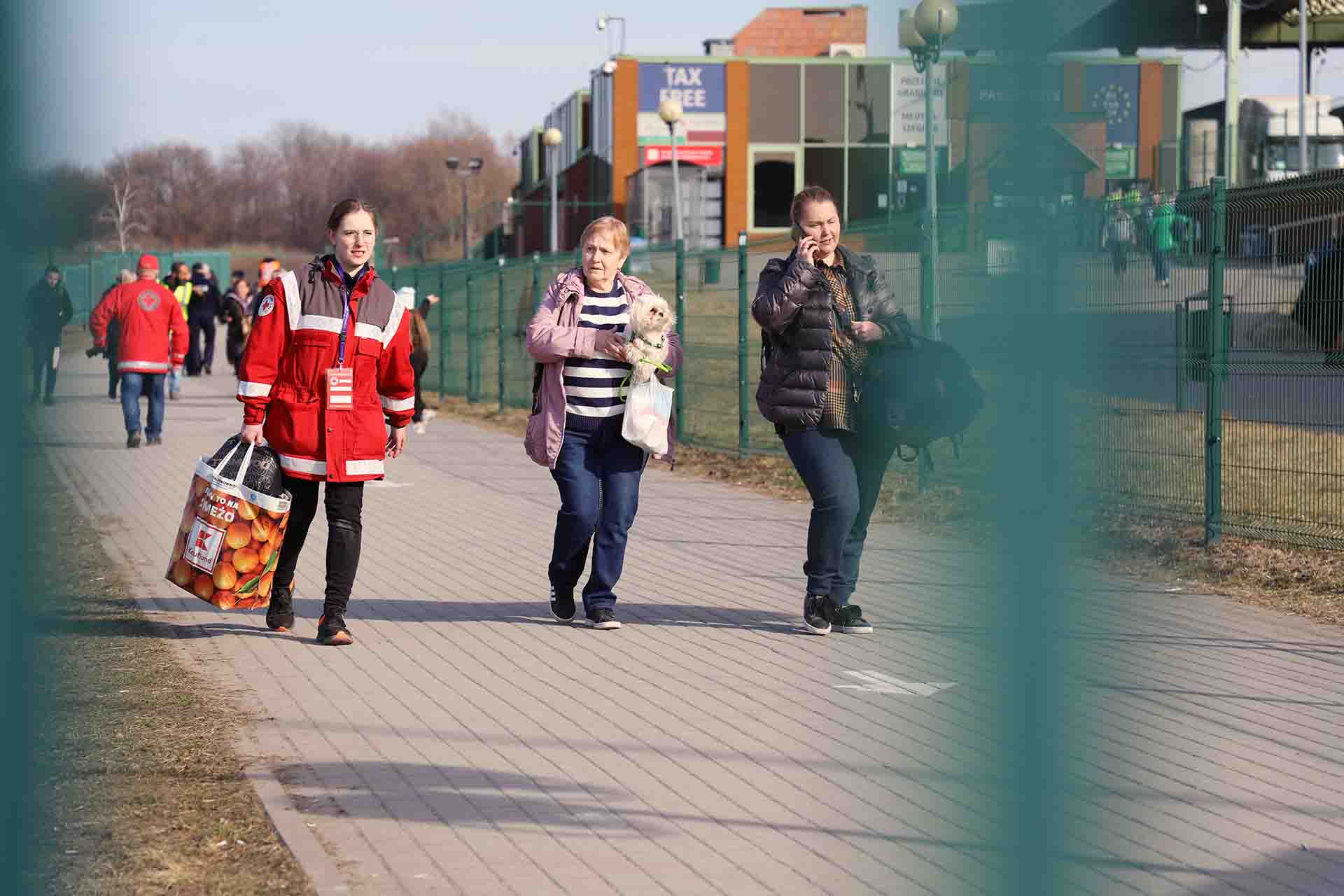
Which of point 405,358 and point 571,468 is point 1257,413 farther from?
point 405,358

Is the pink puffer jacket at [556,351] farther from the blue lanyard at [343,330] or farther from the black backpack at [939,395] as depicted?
the black backpack at [939,395]

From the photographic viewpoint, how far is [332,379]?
22.8ft

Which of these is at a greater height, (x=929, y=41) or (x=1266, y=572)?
(x=929, y=41)

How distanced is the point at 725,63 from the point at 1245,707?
41.0 m

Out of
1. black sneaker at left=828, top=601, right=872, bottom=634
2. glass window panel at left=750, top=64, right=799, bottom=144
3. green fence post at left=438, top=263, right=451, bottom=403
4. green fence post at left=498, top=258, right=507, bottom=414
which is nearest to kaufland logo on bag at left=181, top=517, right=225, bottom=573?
black sneaker at left=828, top=601, right=872, bottom=634

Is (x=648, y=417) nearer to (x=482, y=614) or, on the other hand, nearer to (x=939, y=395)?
(x=482, y=614)

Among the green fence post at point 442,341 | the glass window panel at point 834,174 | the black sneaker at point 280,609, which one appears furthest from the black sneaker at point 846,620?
the green fence post at point 442,341

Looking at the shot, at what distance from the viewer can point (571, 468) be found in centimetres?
750

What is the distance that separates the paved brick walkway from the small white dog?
114 cm

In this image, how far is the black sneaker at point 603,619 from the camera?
7617mm

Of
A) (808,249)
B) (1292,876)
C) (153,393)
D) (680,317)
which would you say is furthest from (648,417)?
(153,393)

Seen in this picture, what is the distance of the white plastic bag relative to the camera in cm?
735

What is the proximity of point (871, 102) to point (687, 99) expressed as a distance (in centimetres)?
4587

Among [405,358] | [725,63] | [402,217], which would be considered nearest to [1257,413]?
[405,358]
